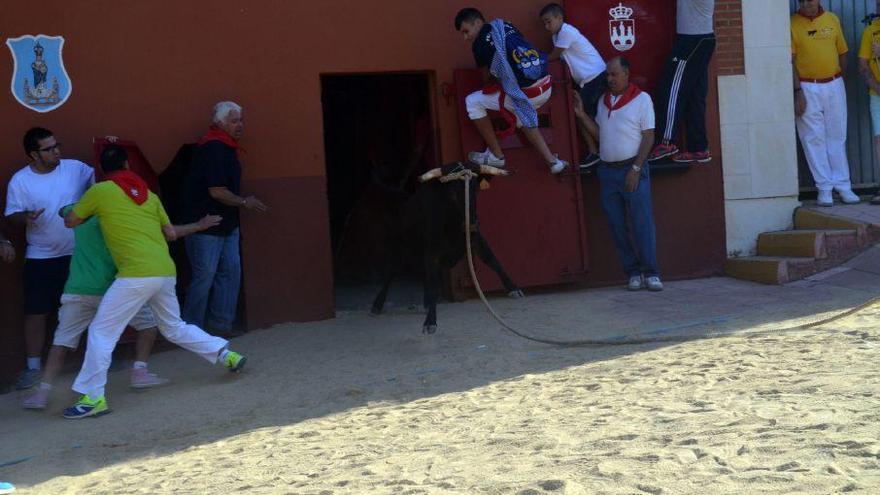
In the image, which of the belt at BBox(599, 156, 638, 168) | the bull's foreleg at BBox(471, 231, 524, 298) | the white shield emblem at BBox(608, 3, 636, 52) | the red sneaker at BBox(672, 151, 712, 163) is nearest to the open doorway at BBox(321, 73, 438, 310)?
the bull's foreleg at BBox(471, 231, 524, 298)

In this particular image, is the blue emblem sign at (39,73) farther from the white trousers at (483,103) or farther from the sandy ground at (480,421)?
the white trousers at (483,103)

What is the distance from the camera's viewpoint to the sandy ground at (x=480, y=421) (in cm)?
482

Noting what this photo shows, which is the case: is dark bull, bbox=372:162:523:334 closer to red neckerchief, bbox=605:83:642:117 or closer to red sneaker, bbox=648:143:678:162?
red neckerchief, bbox=605:83:642:117

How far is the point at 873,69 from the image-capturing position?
34.0 feet

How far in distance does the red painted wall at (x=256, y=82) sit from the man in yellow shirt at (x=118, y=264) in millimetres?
1494

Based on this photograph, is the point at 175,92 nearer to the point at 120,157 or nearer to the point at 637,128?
the point at 120,157

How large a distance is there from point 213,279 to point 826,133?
Answer: 5.99 m

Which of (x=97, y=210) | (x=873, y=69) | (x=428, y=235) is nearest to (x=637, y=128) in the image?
(x=428, y=235)

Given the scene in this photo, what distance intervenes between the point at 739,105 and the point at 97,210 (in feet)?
19.7

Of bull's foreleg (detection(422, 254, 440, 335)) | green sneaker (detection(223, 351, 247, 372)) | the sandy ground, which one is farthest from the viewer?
bull's foreleg (detection(422, 254, 440, 335))

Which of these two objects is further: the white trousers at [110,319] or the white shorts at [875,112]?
the white shorts at [875,112]

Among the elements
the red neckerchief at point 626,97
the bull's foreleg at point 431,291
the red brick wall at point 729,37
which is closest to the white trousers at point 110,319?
the bull's foreleg at point 431,291

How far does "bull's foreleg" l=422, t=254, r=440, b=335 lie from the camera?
8.18 m

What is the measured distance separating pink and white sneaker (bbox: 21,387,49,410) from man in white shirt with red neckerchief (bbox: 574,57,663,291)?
4.84m
